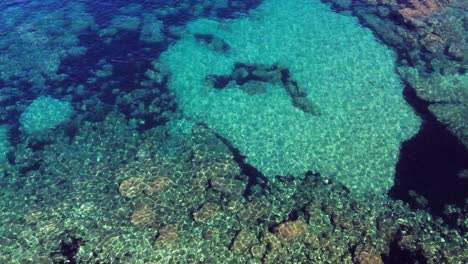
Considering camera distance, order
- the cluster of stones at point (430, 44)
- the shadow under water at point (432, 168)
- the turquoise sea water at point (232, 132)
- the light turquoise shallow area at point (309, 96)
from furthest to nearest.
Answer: the cluster of stones at point (430, 44), the light turquoise shallow area at point (309, 96), the shadow under water at point (432, 168), the turquoise sea water at point (232, 132)

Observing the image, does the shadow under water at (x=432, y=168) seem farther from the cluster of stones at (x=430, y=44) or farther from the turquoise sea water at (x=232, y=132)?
the cluster of stones at (x=430, y=44)

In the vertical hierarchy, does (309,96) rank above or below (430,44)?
below

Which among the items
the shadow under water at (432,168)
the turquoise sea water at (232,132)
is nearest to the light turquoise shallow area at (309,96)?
the turquoise sea water at (232,132)

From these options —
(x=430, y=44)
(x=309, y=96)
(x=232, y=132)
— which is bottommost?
(x=232, y=132)

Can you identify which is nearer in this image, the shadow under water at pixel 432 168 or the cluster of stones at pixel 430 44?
the shadow under water at pixel 432 168

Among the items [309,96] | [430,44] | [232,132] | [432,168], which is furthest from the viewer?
[430,44]

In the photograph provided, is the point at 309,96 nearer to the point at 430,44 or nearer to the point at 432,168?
the point at 432,168

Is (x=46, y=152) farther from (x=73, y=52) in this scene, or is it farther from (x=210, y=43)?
(x=210, y=43)

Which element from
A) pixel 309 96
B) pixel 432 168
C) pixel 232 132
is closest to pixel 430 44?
pixel 309 96
